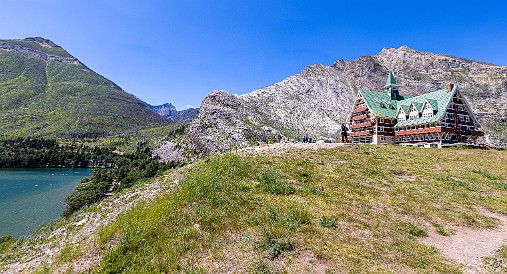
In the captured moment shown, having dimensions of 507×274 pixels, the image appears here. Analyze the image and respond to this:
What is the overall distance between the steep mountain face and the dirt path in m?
94.0

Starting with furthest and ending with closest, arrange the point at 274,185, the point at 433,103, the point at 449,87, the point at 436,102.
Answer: the point at 449,87
the point at 436,102
the point at 433,103
the point at 274,185

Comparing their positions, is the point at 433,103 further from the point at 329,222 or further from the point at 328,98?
the point at 328,98

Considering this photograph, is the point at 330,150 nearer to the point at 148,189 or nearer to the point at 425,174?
the point at 425,174

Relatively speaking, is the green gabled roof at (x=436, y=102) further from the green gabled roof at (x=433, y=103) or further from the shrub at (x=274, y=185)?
the shrub at (x=274, y=185)

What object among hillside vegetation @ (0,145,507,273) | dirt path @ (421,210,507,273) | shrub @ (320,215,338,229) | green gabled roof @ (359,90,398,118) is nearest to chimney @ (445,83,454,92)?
green gabled roof @ (359,90,398,118)

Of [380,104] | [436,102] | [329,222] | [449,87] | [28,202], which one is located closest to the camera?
[329,222]

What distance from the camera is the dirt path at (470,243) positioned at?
38.1 feet

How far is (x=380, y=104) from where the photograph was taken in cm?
6350

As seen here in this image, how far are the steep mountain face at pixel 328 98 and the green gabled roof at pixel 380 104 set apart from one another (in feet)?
160

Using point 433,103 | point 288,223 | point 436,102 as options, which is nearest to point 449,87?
point 436,102

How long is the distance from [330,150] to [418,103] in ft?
106

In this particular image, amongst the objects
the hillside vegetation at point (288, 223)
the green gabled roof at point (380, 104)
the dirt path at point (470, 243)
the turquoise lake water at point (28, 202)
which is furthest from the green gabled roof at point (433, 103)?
the turquoise lake water at point (28, 202)

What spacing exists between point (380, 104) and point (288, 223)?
5965 cm

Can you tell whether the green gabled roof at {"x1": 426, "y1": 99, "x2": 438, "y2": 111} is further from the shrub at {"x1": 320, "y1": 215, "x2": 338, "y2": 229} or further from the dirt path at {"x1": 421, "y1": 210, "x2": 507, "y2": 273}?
the shrub at {"x1": 320, "y1": 215, "x2": 338, "y2": 229}
